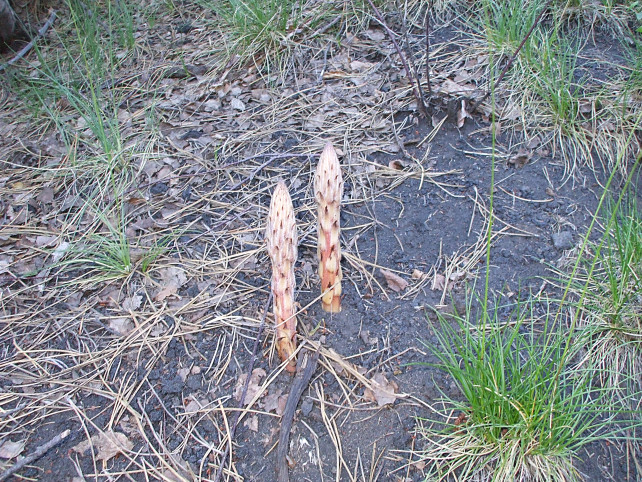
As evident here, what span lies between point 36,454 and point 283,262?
107cm

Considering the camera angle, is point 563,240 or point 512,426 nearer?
point 512,426

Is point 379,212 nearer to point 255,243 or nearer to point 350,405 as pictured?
point 255,243

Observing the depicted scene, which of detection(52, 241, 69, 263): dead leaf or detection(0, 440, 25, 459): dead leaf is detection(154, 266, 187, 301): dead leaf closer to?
detection(52, 241, 69, 263): dead leaf

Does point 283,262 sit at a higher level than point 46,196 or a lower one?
higher

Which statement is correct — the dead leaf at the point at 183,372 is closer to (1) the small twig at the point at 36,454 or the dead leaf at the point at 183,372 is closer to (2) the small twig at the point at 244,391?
(2) the small twig at the point at 244,391

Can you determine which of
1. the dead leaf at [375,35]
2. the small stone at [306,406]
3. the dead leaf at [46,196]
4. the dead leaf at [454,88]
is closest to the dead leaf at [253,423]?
the small stone at [306,406]

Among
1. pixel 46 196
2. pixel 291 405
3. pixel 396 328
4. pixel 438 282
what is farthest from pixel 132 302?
pixel 438 282

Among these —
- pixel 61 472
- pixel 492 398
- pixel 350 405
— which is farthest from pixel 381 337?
A: pixel 61 472

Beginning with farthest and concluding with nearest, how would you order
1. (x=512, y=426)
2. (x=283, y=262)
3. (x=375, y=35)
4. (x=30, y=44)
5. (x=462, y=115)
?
(x=30, y=44) → (x=375, y=35) → (x=462, y=115) → (x=283, y=262) → (x=512, y=426)

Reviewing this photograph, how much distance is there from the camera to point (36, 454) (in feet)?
5.79

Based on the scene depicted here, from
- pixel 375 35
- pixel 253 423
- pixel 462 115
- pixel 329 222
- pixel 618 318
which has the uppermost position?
pixel 329 222

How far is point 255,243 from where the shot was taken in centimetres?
241

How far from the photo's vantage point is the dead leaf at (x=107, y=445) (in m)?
1.77

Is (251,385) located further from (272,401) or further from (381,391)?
(381,391)
